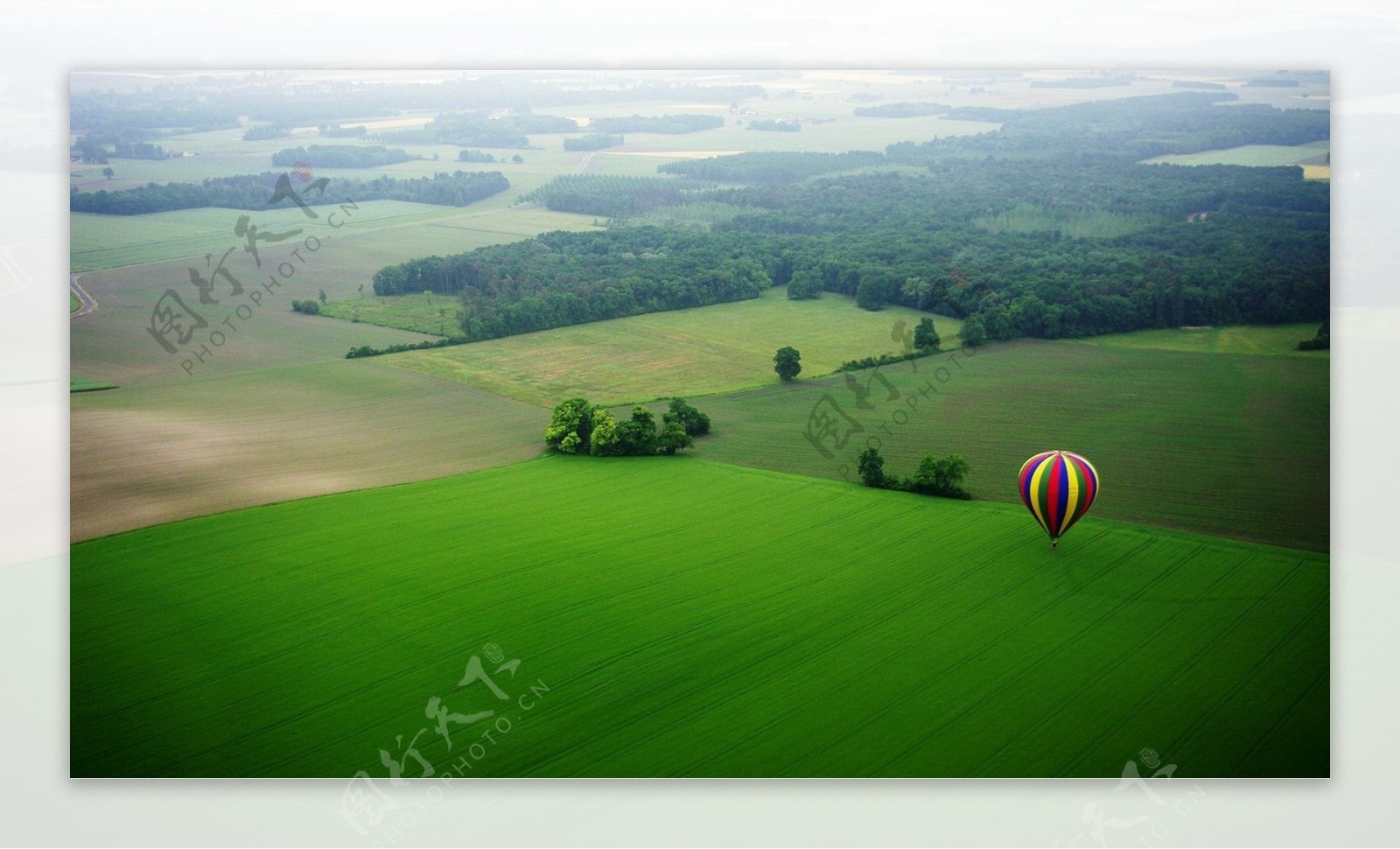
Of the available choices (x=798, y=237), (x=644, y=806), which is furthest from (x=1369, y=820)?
(x=798, y=237)

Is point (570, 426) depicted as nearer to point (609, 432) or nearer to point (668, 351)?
point (609, 432)

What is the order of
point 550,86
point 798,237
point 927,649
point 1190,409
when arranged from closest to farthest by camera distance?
point 927,649
point 550,86
point 1190,409
point 798,237

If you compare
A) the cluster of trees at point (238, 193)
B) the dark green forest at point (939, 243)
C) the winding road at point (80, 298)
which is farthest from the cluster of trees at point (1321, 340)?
the winding road at point (80, 298)

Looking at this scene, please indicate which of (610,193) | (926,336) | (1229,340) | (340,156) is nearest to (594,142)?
(610,193)

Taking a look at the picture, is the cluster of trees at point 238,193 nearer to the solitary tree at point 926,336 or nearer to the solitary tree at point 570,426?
the solitary tree at point 570,426

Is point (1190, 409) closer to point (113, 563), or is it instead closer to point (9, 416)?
point (113, 563)
